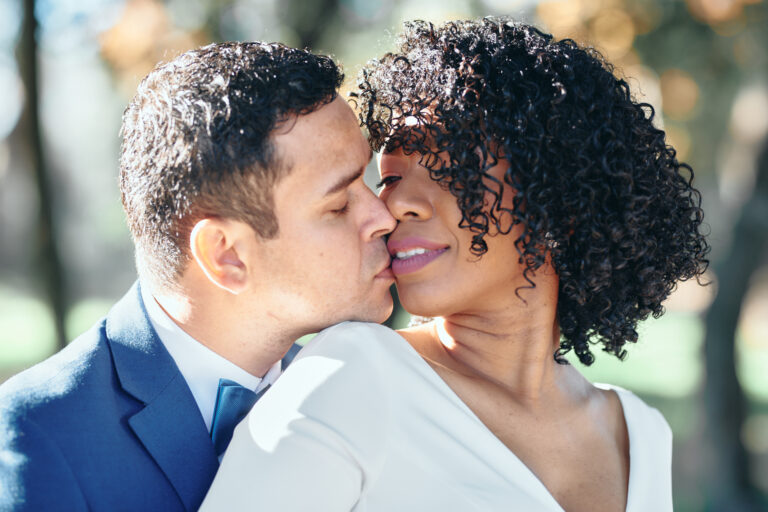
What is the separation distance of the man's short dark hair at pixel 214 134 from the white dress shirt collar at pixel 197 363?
0.51 feet

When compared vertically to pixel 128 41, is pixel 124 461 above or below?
below

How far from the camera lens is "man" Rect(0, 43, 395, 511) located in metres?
2.06

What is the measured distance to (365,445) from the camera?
1925mm

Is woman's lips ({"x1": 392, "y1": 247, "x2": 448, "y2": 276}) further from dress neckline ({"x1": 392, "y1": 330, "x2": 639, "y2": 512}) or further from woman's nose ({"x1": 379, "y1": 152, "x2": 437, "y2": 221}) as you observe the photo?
dress neckline ({"x1": 392, "y1": 330, "x2": 639, "y2": 512})

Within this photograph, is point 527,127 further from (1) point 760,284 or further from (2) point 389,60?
(1) point 760,284

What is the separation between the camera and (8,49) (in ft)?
23.9

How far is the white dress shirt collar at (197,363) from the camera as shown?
90.6 inches

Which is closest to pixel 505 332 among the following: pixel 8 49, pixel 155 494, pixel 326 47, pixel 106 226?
pixel 155 494

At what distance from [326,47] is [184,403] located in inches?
245

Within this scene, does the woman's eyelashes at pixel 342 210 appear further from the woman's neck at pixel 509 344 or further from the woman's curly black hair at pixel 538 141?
the woman's neck at pixel 509 344

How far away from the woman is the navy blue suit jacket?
251 mm

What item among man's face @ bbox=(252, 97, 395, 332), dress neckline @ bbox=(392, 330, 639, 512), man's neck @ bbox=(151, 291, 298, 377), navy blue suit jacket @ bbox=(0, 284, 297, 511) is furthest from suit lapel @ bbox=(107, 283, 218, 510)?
dress neckline @ bbox=(392, 330, 639, 512)

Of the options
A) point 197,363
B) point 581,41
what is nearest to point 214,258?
point 197,363

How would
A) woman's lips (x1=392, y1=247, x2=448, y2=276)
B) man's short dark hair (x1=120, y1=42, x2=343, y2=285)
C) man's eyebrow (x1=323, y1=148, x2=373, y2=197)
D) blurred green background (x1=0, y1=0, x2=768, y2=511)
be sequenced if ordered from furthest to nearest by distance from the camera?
blurred green background (x1=0, y1=0, x2=768, y2=511), woman's lips (x1=392, y1=247, x2=448, y2=276), man's eyebrow (x1=323, y1=148, x2=373, y2=197), man's short dark hair (x1=120, y1=42, x2=343, y2=285)
